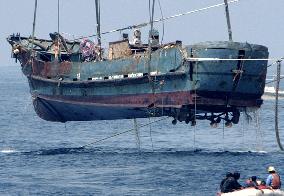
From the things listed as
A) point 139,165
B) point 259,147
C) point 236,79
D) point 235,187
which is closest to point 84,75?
point 139,165

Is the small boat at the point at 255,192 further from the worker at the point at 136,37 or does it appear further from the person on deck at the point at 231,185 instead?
the worker at the point at 136,37

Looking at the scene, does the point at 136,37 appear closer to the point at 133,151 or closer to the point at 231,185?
the point at 133,151

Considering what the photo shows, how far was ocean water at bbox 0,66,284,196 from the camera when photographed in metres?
48.4

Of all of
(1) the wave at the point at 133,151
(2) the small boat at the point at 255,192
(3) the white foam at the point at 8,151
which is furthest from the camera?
(3) the white foam at the point at 8,151

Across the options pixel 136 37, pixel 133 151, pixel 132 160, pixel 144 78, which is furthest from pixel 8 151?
pixel 144 78

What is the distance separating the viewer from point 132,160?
193 ft

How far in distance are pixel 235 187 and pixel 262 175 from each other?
14.6m

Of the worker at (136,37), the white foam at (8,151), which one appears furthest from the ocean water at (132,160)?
the worker at (136,37)

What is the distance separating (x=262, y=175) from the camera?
173 ft

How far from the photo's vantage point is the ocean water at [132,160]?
159ft

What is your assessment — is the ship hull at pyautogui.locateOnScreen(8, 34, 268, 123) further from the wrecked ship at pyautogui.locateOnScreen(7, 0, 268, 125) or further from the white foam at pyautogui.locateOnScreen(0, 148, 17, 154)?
the white foam at pyautogui.locateOnScreen(0, 148, 17, 154)

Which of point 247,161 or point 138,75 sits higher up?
point 138,75

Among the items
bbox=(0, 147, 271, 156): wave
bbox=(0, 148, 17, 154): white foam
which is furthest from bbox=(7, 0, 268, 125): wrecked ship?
bbox=(0, 148, 17, 154): white foam

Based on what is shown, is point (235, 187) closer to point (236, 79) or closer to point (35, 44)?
point (236, 79)
